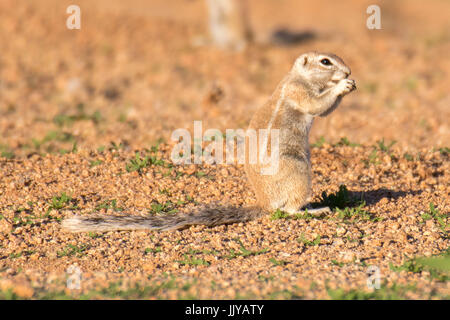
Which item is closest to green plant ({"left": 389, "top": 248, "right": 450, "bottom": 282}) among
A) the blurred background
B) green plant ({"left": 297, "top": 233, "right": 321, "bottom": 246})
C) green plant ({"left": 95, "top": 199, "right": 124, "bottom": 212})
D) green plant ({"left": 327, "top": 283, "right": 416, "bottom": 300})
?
green plant ({"left": 327, "top": 283, "right": 416, "bottom": 300})

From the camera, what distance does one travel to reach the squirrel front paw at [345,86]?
604 centimetres

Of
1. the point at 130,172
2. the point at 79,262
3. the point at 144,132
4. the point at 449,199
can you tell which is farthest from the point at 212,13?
the point at 79,262

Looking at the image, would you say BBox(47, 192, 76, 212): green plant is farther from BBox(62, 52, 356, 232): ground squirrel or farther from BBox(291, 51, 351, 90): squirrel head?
BBox(291, 51, 351, 90): squirrel head

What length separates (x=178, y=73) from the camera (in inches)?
545

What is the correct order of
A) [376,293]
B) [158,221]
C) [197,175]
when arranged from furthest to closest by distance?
[197,175], [158,221], [376,293]

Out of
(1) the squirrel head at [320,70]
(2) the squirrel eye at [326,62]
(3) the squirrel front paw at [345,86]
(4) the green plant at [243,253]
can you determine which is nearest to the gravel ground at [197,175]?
(4) the green plant at [243,253]

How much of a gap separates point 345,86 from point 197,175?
1951mm

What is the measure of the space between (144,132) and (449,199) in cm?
437

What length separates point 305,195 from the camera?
19.4ft

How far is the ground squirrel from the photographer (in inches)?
225

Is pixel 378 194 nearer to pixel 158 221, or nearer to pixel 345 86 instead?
pixel 345 86

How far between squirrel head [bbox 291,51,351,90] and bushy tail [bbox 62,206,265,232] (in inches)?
58.2

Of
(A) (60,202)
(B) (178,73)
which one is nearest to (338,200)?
(A) (60,202)

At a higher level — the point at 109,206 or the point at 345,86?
the point at 345,86
